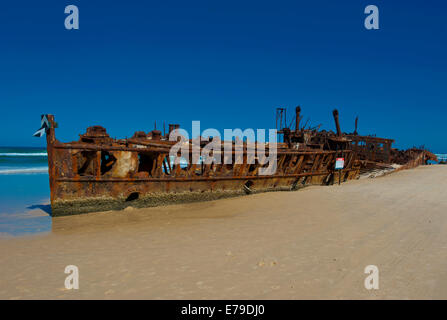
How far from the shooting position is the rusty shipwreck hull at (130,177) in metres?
8.09

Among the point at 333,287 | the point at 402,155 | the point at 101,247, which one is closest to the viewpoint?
the point at 333,287

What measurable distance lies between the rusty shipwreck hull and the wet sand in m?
0.57

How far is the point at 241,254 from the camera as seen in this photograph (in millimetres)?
4852

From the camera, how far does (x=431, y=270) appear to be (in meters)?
4.07

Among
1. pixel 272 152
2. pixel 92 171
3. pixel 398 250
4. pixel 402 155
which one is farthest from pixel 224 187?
pixel 402 155

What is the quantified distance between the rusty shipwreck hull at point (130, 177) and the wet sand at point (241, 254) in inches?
22.5

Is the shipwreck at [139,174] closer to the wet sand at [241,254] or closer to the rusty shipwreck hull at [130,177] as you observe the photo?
the rusty shipwreck hull at [130,177]

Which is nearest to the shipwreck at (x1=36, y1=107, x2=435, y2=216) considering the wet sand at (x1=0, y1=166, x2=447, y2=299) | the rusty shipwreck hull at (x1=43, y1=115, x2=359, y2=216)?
the rusty shipwreck hull at (x1=43, y1=115, x2=359, y2=216)

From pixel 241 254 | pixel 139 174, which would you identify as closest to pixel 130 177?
pixel 139 174

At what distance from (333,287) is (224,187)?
6797mm

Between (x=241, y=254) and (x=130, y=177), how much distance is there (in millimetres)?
5128

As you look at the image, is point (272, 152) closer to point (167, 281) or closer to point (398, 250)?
point (398, 250)

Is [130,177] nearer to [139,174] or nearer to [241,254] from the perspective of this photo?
[139,174]

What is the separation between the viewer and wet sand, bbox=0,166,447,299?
372cm
